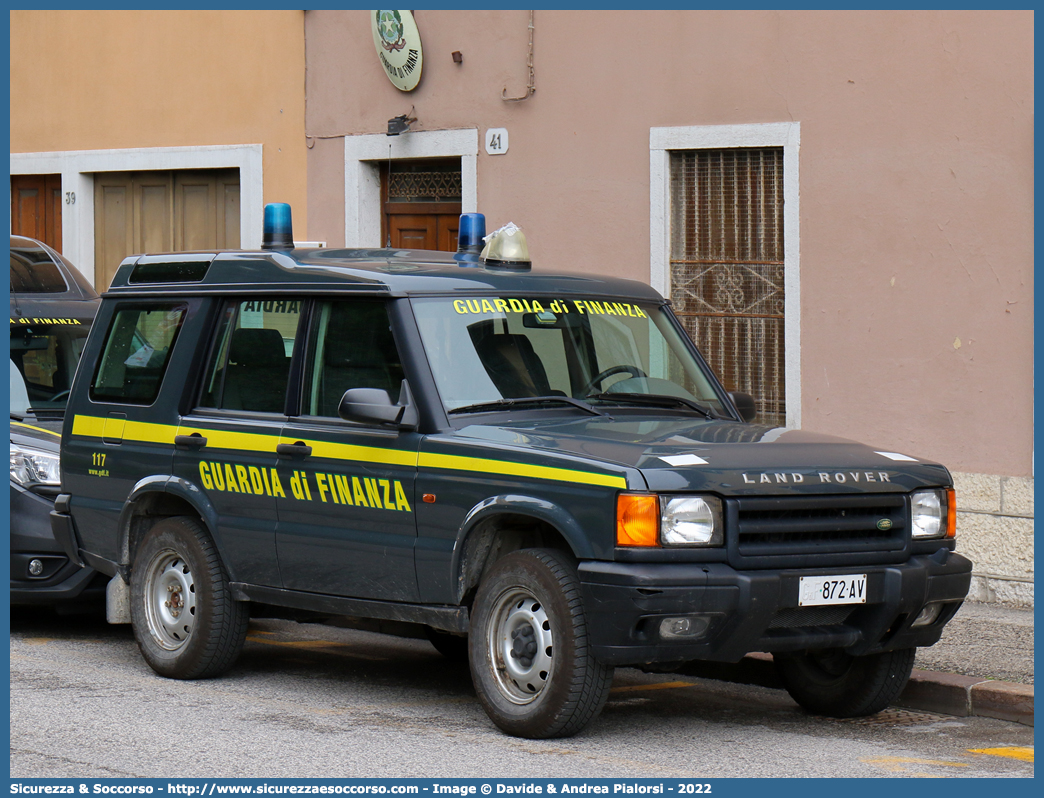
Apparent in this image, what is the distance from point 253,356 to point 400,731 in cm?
207

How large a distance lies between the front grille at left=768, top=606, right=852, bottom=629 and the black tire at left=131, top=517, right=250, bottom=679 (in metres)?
2.74

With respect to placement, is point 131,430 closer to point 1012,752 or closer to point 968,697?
point 968,697

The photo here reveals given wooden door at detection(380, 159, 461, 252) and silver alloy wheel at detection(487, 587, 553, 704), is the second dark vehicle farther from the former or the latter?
wooden door at detection(380, 159, 461, 252)

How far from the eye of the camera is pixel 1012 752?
664 cm

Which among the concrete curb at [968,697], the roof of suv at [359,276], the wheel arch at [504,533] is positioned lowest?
the concrete curb at [968,697]

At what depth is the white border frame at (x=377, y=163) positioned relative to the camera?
13359mm

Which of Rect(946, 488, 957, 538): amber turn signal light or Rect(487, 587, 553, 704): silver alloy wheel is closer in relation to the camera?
Rect(487, 587, 553, 704): silver alloy wheel

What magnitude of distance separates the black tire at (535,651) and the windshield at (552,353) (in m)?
0.89

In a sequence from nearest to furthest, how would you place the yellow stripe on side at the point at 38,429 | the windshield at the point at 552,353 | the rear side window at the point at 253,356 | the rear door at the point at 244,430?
the windshield at the point at 552,353 → the rear door at the point at 244,430 → the rear side window at the point at 253,356 → the yellow stripe on side at the point at 38,429

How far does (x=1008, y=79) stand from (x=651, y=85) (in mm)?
2912

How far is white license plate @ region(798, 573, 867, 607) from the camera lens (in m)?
6.16

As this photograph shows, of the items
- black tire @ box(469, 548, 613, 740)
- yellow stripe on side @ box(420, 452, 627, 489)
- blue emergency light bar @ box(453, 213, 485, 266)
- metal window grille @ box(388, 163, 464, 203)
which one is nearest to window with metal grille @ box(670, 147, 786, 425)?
metal window grille @ box(388, 163, 464, 203)

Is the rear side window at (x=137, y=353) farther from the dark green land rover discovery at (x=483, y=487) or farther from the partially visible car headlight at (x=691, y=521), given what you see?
the partially visible car headlight at (x=691, y=521)

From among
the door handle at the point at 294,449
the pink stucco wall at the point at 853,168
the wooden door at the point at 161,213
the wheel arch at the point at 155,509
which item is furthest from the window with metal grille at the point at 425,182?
the door handle at the point at 294,449
